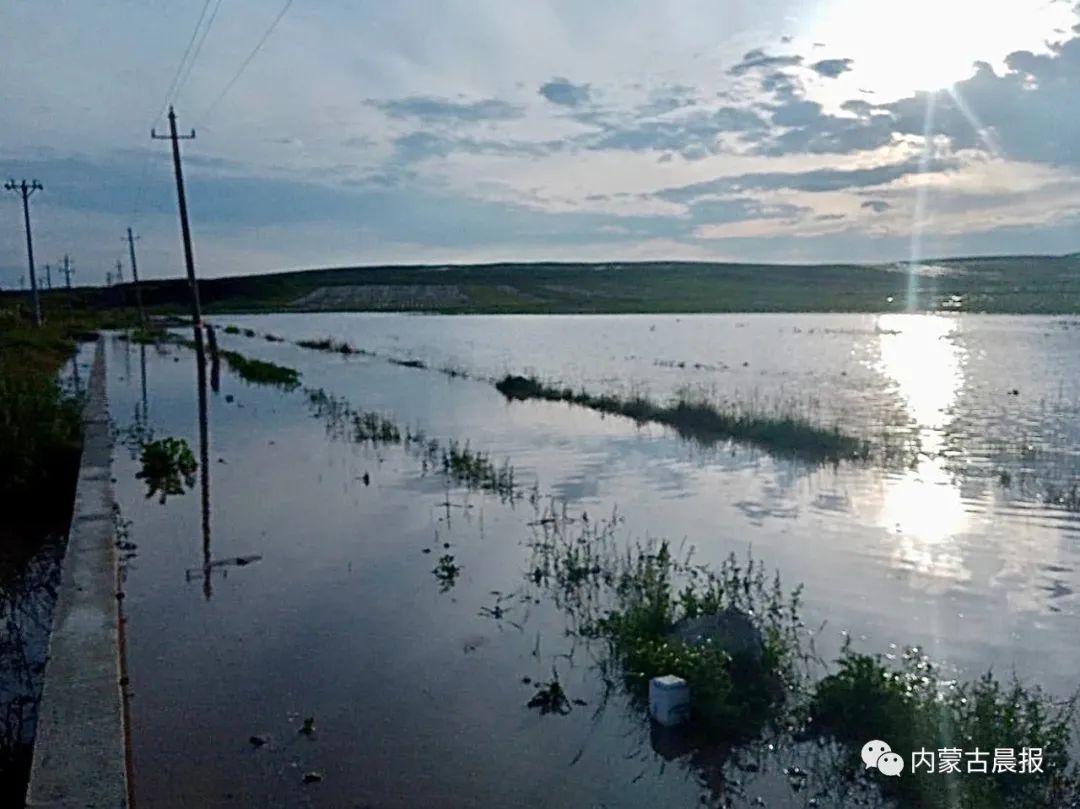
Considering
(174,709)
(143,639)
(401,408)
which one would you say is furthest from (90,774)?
(401,408)

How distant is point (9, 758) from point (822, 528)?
8.50m

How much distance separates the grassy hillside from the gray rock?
93915mm

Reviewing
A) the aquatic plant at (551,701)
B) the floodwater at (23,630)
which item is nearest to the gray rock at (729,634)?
Result: the aquatic plant at (551,701)

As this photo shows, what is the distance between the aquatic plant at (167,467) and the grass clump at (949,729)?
31.4 ft

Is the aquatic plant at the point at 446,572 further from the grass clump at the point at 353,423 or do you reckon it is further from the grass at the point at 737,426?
the grass at the point at 737,426

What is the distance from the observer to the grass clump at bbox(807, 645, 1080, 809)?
197 inches

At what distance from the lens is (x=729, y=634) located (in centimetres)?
640

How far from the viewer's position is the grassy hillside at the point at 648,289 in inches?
4193

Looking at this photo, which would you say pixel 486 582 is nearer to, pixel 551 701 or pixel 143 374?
pixel 551 701

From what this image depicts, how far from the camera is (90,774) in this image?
15.1 ft

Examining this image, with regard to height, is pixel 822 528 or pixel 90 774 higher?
pixel 90 774

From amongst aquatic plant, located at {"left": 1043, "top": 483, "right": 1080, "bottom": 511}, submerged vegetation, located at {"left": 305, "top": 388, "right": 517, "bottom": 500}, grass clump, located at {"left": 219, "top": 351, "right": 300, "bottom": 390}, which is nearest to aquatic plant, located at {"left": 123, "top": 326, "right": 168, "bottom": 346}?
grass clump, located at {"left": 219, "top": 351, "right": 300, "bottom": 390}

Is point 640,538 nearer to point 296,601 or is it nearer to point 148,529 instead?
point 296,601

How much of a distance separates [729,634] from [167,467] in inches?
384
